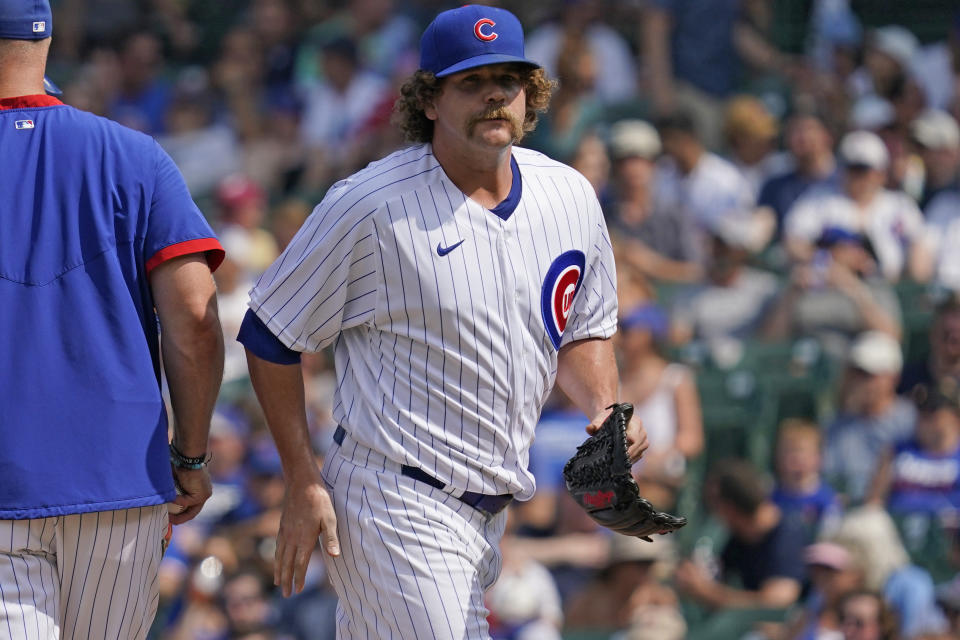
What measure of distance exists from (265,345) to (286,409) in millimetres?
151

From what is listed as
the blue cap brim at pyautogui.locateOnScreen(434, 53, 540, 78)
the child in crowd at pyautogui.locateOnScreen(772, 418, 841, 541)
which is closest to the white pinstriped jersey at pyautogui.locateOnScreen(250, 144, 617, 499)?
the blue cap brim at pyautogui.locateOnScreen(434, 53, 540, 78)

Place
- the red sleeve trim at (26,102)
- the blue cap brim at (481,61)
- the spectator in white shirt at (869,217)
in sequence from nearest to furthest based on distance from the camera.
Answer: the red sleeve trim at (26,102)
the blue cap brim at (481,61)
the spectator in white shirt at (869,217)

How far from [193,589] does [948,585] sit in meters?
3.30

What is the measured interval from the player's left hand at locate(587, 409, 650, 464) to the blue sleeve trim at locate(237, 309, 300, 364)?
694mm

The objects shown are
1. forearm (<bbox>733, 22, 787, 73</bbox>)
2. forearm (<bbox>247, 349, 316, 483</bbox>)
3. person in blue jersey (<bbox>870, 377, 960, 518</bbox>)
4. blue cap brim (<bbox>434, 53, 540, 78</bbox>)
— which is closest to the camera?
blue cap brim (<bbox>434, 53, 540, 78</bbox>)

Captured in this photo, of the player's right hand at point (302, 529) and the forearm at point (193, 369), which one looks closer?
the forearm at point (193, 369)

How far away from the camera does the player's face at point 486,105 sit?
3.09 meters

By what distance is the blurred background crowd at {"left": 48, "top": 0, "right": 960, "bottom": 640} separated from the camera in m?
6.11

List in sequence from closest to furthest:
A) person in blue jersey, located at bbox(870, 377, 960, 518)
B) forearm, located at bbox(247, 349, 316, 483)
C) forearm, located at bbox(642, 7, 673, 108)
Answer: forearm, located at bbox(247, 349, 316, 483) < person in blue jersey, located at bbox(870, 377, 960, 518) < forearm, located at bbox(642, 7, 673, 108)

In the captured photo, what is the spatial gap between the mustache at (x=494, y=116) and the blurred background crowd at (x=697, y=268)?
3234 millimetres

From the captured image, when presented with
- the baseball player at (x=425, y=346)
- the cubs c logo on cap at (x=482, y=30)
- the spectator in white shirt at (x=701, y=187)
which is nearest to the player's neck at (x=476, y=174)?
the baseball player at (x=425, y=346)

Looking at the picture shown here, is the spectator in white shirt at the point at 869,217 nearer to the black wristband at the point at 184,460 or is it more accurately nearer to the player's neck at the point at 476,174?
the player's neck at the point at 476,174

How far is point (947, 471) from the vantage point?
632cm

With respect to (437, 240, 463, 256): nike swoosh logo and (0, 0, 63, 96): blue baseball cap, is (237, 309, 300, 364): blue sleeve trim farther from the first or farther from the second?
(0, 0, 63, 96): blue baseball cap
